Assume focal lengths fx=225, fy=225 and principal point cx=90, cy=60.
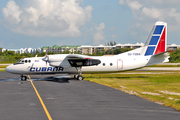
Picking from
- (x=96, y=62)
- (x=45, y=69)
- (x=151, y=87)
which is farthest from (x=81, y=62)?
(x=151, y=87)

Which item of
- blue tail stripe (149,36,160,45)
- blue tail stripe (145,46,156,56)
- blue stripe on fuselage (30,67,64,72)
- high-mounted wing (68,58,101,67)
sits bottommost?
blue stripe on fuselage (30,67,64,72)

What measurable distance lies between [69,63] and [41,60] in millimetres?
4047

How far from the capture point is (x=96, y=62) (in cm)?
3241

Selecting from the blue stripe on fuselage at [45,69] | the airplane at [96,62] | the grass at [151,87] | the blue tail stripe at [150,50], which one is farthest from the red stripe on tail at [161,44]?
the blue stripe on fuselage at [45,69]

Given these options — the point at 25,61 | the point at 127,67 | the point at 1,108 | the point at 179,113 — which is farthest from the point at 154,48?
the point at 1,108

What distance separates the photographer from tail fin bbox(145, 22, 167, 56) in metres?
34.3

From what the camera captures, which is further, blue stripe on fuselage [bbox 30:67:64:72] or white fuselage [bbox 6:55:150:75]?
blue stripe on fuselage [bbox 30:67:64:72]

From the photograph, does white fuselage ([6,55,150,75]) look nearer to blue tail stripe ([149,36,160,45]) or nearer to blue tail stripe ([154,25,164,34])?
blue tail stripe ([149,36,160,45])

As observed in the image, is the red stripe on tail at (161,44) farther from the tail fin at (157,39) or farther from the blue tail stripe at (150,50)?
the blue tail stripe at (150,50)

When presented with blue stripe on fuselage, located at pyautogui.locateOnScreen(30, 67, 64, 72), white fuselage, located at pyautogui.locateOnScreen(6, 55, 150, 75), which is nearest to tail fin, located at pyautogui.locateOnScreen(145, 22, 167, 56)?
white fuselage, located at pyautogui.locateOnScreen(6, 55, 150, 75)

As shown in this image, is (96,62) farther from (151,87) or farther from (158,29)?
(158,29)

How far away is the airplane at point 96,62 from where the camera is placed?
31.4 meters

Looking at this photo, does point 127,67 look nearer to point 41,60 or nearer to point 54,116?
point 41,60

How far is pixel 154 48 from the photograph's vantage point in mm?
34375
